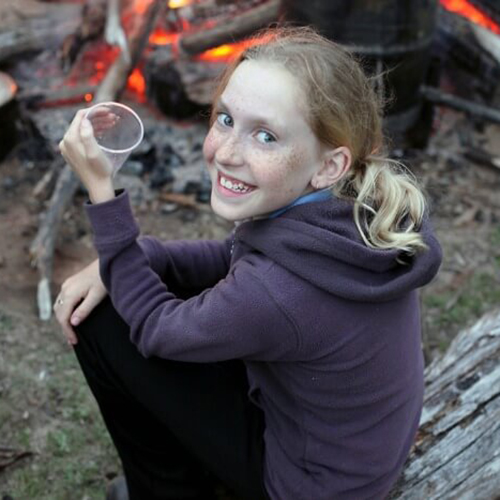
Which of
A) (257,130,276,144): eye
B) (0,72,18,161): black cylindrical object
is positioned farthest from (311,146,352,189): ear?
(0,72,18,161): black cylindrical object

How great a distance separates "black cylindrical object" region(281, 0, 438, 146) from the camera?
13.3ft

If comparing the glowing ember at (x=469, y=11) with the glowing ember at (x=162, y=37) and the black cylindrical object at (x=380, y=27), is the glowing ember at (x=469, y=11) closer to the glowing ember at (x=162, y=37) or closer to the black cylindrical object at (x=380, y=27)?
the black cylindrical object at (x=380, y=27)

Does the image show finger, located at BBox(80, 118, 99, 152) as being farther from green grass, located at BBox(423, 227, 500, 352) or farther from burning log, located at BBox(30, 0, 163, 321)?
green grass, located at BBox(423, 227, 500, 352)

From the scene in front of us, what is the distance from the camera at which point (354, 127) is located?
159 cm

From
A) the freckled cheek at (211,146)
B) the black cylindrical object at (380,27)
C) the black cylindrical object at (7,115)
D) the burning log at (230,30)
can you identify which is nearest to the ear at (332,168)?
the freckled cheek at (211,146)

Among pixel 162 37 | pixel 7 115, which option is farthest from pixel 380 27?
pixel 7 115

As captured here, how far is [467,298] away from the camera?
3.39m

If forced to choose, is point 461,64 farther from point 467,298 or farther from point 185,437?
point 185,437

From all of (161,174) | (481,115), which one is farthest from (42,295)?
(481,115)

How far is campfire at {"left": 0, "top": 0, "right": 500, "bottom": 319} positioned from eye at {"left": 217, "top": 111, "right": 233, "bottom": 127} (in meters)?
1.98

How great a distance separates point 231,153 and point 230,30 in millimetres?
3097

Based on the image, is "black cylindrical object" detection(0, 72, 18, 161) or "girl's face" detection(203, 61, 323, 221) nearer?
"girl's face" detection(203, 61, 323, 221)

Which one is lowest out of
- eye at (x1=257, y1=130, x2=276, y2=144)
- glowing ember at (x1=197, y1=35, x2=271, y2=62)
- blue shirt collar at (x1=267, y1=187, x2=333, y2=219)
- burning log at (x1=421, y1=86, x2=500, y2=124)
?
glowing ember at (x1=197, y1=35, x2=271, y2=62)

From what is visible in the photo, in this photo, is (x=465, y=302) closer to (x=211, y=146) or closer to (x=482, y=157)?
(x=482, y=157)
